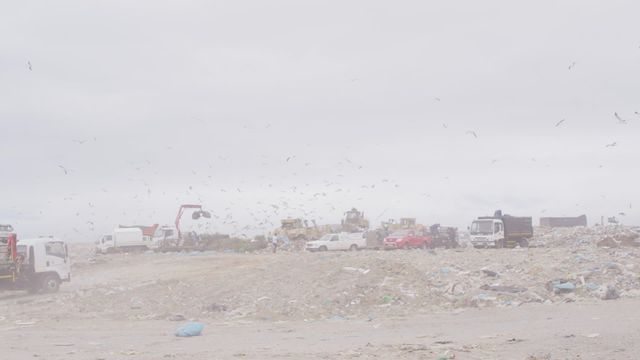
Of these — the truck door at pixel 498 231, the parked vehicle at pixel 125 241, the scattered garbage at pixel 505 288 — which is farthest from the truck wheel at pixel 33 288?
the parked vehicle at pixel 125 241

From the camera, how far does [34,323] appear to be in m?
20.4

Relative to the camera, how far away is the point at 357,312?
2027 cm

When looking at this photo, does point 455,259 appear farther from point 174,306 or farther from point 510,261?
point 174,306

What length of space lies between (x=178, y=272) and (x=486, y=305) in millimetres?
16114

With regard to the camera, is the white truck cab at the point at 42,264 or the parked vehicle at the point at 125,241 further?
the parked vehicle at the point at 125,241

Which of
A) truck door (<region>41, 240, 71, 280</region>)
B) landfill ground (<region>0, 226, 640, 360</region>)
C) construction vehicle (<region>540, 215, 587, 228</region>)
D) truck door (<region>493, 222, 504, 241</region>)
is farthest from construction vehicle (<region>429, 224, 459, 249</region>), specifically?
construction vehicle (<region>540, 215, 587, 228</region>)

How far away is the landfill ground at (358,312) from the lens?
13445 mm

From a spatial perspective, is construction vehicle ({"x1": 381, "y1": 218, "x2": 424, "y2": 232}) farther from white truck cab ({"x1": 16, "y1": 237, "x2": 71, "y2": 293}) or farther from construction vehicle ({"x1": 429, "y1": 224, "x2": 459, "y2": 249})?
white truck cab ({"x1": 16, "y1": 237, "x2": 71, "y2": 293})

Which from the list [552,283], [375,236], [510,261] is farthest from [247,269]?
[375,236]

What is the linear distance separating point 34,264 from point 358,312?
13.3m

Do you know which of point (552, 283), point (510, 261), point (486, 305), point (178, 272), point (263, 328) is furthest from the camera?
point (178, 272)

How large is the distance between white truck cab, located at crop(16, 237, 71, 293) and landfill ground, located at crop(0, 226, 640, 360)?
0.58 m

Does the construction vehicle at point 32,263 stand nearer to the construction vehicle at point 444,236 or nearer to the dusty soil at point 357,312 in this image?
the dusty soil at point 357,312

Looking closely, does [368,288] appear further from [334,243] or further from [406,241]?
[334,243]
